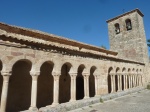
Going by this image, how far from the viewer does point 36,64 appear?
6441 mm

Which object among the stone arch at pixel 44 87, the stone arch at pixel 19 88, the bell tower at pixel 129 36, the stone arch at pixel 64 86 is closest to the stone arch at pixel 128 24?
the bell tower at pixel 129 36

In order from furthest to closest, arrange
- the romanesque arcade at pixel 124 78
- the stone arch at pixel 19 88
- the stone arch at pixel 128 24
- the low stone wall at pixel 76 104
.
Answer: the stone arch at pixel 128 24, the romanesque arcade at pixel 124 78, the stone arch at pixel 19 88, the low stone wall at pixel 76 104

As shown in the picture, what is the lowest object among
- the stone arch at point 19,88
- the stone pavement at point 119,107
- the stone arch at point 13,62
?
the stone pavement at point 119,107

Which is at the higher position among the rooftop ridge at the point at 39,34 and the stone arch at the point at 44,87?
the rooftop ridge at the point at 39,34

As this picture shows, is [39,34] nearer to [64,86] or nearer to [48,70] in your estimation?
[48,70]

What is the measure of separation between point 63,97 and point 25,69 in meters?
3.52

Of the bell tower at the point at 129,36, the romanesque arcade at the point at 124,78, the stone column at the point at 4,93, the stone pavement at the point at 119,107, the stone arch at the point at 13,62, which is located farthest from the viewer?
the bell tower at the point at 129,36

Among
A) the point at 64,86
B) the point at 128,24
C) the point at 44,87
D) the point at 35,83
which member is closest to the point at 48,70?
the point at 44,87

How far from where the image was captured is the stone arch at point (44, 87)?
9.01 m

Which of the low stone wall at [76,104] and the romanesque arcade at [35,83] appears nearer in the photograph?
the romanesque arcade at [35,83]

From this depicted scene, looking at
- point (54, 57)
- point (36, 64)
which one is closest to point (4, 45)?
point (36, 64)

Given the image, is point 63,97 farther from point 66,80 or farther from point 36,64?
point 36,64

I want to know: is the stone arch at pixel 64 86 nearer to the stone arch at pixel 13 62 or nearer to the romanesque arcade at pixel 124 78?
the romanesque arcade at pixel 124 78

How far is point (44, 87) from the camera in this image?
926 cm
